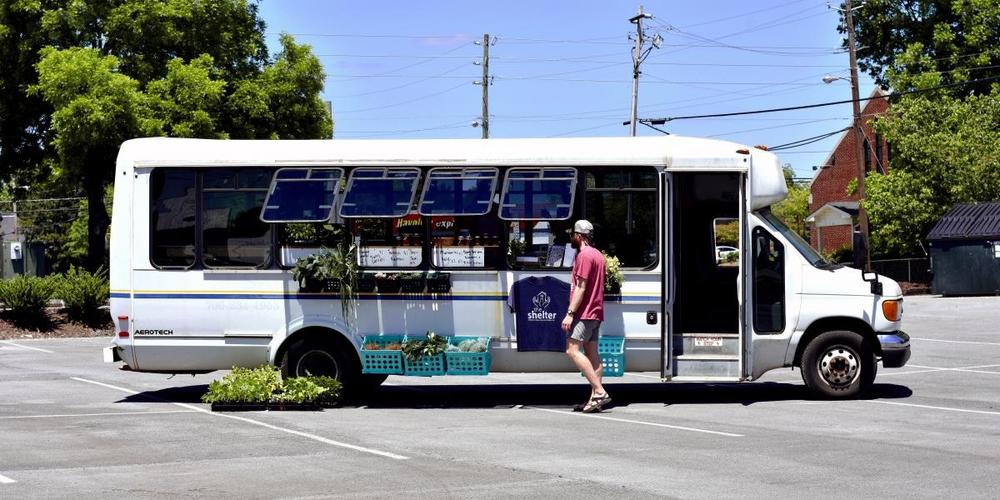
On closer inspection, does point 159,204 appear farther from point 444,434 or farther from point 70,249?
point 70,249

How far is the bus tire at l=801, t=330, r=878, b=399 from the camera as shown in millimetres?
13539

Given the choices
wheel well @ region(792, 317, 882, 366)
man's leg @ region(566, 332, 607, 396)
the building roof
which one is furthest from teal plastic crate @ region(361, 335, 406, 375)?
the building roof

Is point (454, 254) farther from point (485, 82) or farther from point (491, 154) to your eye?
point (485, 82)

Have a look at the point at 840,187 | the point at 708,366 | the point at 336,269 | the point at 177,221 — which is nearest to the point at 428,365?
the point at 336,269

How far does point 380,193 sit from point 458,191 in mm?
850

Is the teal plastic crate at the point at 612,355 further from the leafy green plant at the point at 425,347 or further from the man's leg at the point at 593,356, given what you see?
the leafy green plant at the point at 425,347

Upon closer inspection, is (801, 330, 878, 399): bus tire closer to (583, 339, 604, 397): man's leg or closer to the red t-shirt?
(583, 339, 604, 397): man's leg

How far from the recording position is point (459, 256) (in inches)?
531

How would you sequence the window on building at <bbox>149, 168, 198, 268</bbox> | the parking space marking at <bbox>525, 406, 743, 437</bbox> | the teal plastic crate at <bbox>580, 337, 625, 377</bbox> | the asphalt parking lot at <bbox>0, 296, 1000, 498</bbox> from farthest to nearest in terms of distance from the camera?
the window on building at <bbox>149, 168, 198, 268</bbox> < the teal plastic crate at <bbox>580, 337, 625, 377</bbox> < the parking space marking at <bbox>525, 406, 743, 437</bbox> < the asphalt parking lot at <bbox>0, 296, 1000, 498</bbox>

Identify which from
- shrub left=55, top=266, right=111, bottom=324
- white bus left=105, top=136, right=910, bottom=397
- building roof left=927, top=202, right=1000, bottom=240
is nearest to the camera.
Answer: white bus left=105, top=136, right=910, bottom=397

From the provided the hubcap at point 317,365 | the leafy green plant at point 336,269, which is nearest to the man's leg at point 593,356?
the leafy green plant at point 336,269

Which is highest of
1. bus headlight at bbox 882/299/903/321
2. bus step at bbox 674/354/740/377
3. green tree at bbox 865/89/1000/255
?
green tree at bbox 865/89/1000/255

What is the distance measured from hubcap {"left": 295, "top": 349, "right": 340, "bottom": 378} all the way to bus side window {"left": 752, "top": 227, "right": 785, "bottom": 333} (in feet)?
15.2

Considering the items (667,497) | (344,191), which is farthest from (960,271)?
(667,497)
